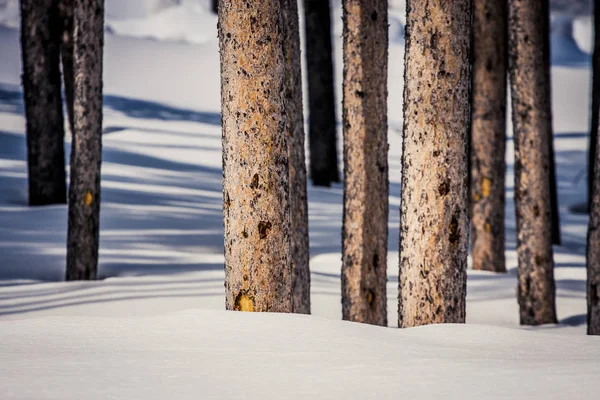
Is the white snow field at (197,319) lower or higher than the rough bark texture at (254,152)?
lower

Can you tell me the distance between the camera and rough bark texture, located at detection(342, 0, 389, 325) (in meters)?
7.02

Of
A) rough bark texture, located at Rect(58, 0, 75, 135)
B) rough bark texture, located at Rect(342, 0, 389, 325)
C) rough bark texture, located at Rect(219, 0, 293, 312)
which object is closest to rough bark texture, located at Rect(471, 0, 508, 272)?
rough bark texture, located at Rect(342, 0, 389, 325)

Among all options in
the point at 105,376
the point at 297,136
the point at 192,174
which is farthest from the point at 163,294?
the point at 192,174

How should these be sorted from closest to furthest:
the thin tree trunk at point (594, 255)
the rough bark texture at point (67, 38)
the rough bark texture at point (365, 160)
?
the thin tree trunk at point (594, 255) → the rough bark texture at point (365, 160) → the rough bark texture at point (67, 38)

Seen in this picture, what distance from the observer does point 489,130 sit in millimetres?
10391

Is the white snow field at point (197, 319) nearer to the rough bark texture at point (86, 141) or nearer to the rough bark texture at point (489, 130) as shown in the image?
the rough bark texture at point (86, 141)

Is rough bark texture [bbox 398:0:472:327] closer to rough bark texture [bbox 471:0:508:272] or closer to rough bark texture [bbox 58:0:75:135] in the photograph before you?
rough bark texture [bbox 471:0:508:272]

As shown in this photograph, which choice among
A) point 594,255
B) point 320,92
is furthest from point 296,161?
point 320,92

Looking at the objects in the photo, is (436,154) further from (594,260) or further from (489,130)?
(489,130)

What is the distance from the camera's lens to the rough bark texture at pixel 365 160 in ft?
23.0

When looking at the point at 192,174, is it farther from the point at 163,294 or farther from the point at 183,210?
the point at 163,294

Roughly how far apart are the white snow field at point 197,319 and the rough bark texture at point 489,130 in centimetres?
50

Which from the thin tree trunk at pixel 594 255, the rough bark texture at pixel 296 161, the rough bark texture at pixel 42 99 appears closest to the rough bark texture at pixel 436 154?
the rough bark texture at pixel 296 161

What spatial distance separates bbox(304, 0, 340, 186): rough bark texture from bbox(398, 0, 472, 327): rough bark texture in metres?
10.9
